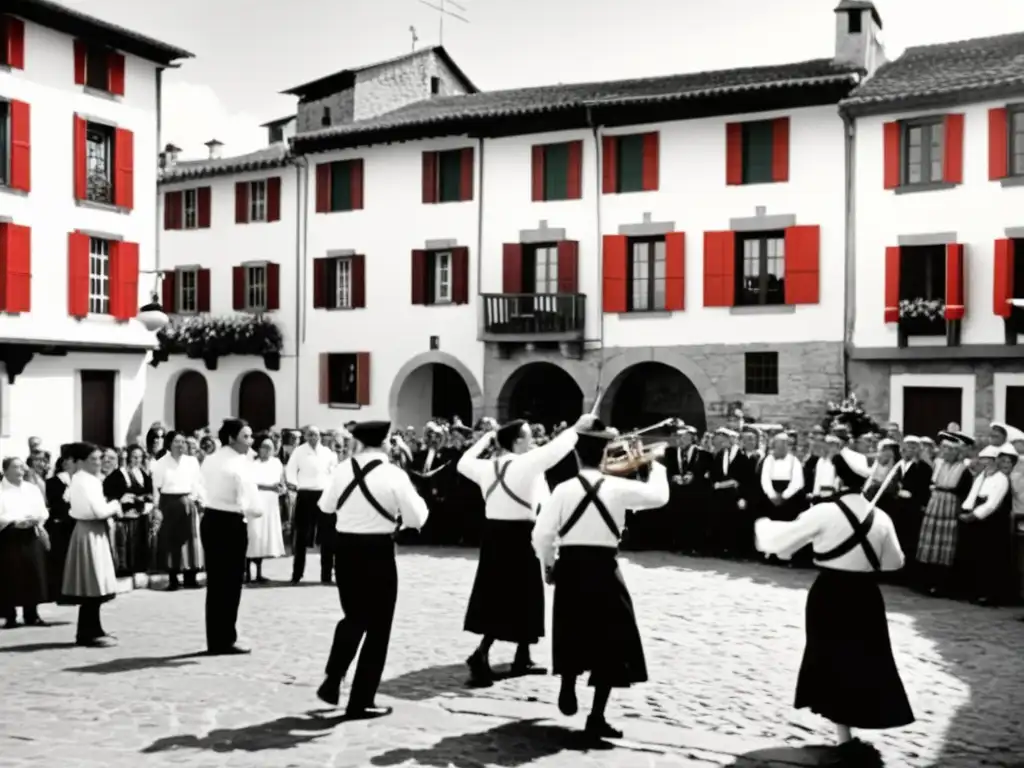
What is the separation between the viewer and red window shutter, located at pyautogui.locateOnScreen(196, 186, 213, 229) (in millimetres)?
35062

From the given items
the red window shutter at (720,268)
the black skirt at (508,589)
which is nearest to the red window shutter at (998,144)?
the red window shutter at (720,268)

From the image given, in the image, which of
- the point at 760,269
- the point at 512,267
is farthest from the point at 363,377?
the point at 760,269

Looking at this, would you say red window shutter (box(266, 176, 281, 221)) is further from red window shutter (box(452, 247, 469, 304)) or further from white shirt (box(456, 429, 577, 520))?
white shirt (box(456, 429, 577, 520))

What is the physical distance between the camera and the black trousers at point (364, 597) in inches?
323

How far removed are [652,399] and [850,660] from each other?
71.1ft

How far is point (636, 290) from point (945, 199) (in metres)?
6.93

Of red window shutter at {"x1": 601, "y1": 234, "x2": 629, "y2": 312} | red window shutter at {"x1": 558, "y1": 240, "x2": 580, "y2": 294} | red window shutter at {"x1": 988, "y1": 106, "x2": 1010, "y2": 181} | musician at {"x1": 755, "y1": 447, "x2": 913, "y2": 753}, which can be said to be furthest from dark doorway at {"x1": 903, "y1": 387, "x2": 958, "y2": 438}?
musician at {"x1": 755, "y1": 447, "x2": 913, "y2": 753}

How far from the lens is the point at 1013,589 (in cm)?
1324

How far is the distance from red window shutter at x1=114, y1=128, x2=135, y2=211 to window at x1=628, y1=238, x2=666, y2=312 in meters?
11.2

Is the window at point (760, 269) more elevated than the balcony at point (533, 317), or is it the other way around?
the window at point (760, 269)

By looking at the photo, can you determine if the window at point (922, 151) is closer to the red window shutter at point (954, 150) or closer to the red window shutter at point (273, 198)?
the red window shutter at point (954, 150)

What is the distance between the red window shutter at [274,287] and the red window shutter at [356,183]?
10.2ft

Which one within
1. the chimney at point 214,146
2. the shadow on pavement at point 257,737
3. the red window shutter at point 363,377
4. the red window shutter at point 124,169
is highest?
the chimney at point 214,146

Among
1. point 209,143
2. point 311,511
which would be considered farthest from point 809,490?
point 209,143
